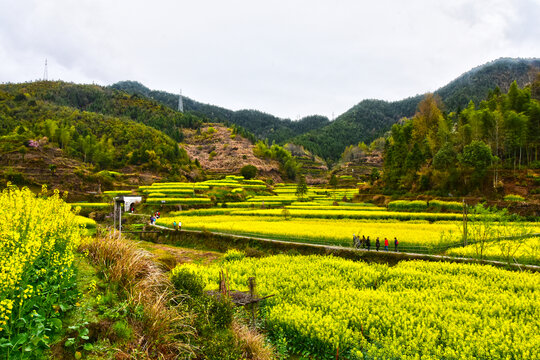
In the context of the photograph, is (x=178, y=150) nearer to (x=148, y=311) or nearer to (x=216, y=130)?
(x=216, y=130)

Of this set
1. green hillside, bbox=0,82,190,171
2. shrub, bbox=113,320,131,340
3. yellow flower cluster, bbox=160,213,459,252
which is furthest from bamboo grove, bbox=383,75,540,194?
green hillside, bbox=0,82,190,171

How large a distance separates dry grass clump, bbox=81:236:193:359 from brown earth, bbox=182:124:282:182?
87882 mm

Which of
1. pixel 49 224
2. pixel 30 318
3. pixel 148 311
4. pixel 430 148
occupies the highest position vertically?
pixel 430 148

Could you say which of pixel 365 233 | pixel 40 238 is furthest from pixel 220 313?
pixel 365 233

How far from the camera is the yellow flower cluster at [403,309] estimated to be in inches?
313

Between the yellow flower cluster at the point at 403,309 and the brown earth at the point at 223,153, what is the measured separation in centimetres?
8326

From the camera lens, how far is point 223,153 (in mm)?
113312

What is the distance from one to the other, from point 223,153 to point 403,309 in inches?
4230

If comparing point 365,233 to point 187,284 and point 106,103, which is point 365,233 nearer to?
point 187,284

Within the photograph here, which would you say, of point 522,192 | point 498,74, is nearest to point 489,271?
point 522,192

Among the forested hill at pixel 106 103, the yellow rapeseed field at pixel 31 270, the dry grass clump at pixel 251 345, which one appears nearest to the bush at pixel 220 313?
the dry grass clump at pixel 251 345

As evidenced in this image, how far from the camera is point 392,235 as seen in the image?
2336 cm

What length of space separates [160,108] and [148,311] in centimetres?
17188

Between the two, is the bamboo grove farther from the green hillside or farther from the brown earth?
the green hillside
